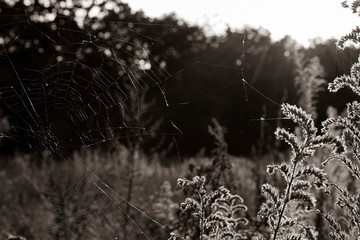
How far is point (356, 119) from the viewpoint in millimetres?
1949

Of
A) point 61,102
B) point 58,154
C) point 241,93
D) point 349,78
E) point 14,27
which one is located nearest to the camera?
point 349,78

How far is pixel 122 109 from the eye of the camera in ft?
13.4

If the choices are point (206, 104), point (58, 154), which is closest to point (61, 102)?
point (58, 154)

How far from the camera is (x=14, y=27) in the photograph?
16828 millimetres

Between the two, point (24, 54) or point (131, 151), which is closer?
point (131, 151)

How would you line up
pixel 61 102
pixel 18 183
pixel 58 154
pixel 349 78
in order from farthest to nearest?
pixel 18 183 → pixel 61 102 → pixel 58 154 → pixel 349 78

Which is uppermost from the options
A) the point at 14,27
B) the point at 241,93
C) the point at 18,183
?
the point at 14,27

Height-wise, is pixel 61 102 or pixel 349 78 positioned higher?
pixel 349 78

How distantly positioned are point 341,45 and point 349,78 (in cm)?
19

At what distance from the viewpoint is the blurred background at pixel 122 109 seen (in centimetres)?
352

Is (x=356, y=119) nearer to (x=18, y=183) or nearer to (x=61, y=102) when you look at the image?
(x=61, y=102)

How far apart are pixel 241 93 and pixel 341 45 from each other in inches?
1008

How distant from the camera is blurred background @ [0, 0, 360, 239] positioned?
139 inches

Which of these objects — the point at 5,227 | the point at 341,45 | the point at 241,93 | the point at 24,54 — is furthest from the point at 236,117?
the point at 341,45
